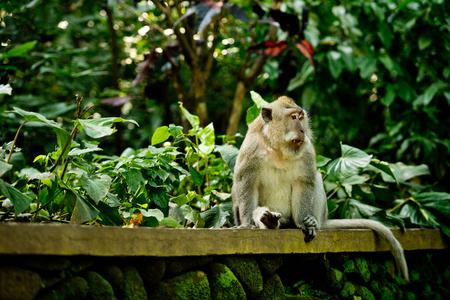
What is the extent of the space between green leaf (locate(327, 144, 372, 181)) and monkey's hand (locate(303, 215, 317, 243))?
84 cm

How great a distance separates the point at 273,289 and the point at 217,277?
1.82ft

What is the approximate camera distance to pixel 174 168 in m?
3.71

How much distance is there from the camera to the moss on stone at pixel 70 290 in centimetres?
214

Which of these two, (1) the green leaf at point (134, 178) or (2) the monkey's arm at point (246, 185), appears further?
(2) the monkey's arm at point (246, 185)

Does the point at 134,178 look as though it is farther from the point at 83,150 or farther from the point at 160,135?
the point at 160,135

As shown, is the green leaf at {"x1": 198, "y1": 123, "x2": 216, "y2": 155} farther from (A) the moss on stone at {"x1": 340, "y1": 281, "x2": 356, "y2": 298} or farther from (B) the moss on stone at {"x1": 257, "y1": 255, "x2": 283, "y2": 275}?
(A) the moss on stone at {"x1": 340, "y1": 281, "x2": 356, "y2": 298}

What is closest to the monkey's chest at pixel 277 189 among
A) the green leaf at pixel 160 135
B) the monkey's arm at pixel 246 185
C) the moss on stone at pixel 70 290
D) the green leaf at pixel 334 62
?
the monkey's arm at pixel 246 185

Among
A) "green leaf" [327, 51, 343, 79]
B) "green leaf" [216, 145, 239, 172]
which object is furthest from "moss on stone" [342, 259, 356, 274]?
"green leaf" [327, 51, 343, 79]

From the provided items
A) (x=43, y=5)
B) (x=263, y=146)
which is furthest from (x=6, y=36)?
(x=263, y=146)

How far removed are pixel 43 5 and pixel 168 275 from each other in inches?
192

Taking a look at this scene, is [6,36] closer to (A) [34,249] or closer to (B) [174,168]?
(B) [174,168]

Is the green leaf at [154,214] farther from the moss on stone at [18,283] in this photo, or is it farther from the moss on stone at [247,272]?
the moss on stone at [18,283]

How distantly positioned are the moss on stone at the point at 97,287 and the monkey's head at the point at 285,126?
1.87 metres

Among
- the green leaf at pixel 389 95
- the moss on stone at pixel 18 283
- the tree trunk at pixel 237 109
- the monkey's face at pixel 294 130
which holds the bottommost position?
the moss on stone at pixel 18 283
